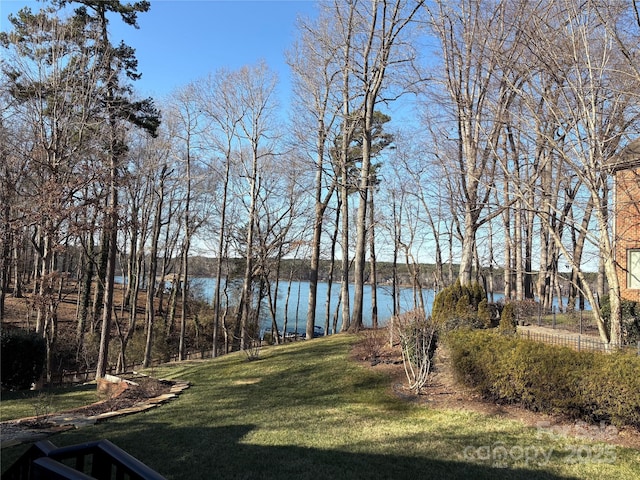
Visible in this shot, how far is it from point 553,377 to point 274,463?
3.76 metres

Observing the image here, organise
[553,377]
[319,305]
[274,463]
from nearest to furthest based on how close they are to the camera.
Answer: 1. [274,463]
2. [553,377]
3. [319,305]

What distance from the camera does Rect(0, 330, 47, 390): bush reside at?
10867 millimetres

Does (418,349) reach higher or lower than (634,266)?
lower

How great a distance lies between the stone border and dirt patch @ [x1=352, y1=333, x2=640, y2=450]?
14.3ft

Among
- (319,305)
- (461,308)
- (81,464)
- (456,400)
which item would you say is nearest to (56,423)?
(81,464)

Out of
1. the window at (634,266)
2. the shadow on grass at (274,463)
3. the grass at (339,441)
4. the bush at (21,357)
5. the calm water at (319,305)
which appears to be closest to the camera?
the shadow on grass at (274,463)

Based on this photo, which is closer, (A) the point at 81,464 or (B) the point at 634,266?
(A) the point at 81,464

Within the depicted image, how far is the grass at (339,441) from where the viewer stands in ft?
14.3

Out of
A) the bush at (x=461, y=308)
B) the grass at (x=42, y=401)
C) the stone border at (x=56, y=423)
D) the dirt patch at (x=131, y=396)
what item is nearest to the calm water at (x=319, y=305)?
the bush at (x=461, y=308)

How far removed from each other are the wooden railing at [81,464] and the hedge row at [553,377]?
558 cm

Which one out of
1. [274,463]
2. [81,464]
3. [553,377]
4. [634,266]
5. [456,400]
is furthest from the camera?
[634,266]

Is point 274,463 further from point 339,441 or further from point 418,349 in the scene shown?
point 418,349

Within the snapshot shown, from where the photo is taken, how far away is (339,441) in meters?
5.26

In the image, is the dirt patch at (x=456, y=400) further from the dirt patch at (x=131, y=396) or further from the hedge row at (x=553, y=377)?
the dirt patch at (x=131, y=396)
